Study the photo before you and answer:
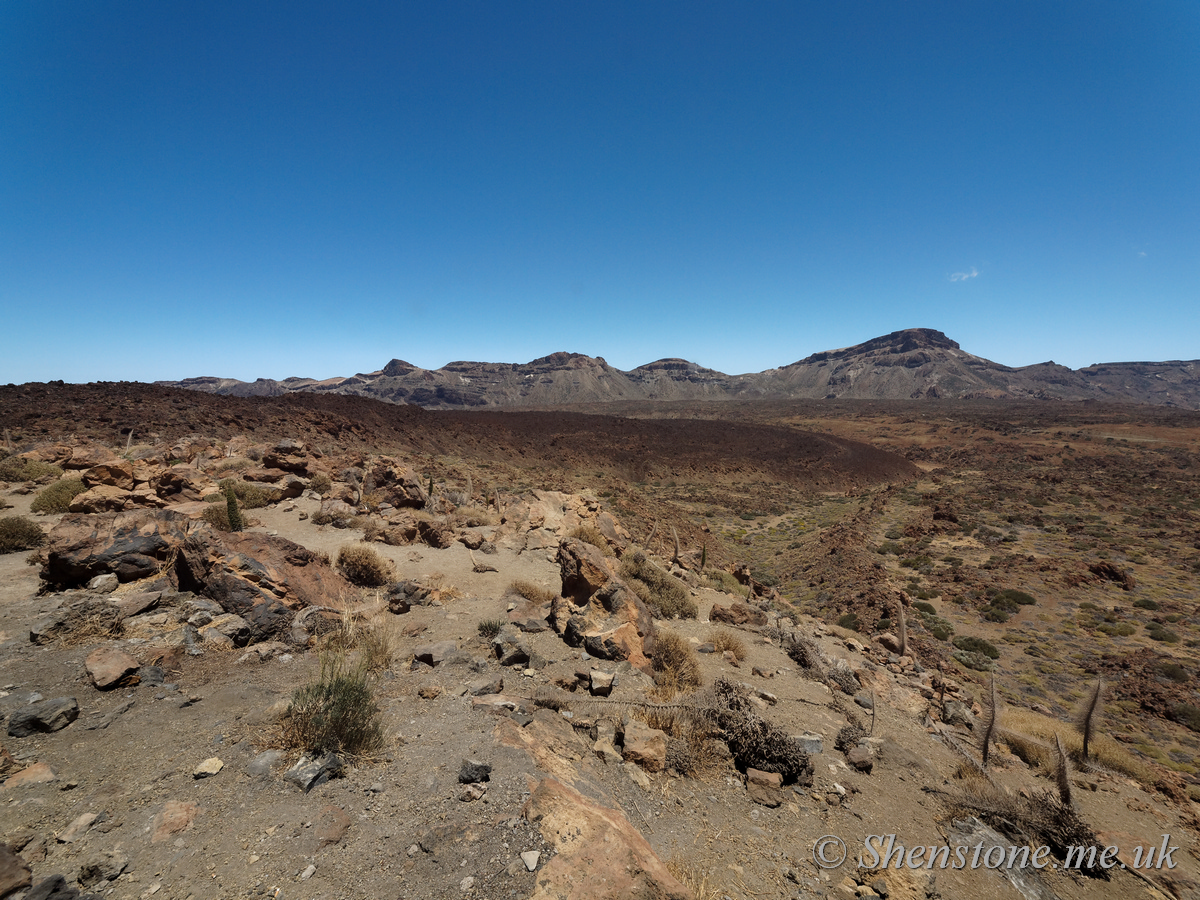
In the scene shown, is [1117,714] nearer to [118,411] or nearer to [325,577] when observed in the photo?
[325,577]

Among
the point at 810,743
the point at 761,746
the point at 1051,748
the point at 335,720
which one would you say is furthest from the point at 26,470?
the point at 1051,748

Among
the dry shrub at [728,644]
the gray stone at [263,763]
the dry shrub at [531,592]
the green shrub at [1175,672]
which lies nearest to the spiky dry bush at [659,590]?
the dry shrub at [728,644]

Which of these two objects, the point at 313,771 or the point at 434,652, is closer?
the point at 313,771

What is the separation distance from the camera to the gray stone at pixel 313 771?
12.0 feet

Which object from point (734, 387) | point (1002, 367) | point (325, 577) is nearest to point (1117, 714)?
point (325, 577)

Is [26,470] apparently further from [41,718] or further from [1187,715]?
[1187,715]

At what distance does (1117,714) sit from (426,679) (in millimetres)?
15097

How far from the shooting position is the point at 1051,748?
23.7 feet

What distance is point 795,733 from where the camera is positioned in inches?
244

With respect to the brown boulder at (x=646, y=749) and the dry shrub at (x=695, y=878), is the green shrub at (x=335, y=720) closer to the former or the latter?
the brown boulder at (x=646, y=749)

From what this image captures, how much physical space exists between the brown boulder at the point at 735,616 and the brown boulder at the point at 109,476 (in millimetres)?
13778

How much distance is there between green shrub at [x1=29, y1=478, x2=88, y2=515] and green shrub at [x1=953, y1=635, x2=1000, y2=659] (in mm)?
22386

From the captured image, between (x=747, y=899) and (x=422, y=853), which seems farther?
(x=747, y=899)

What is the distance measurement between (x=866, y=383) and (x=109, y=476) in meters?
199
